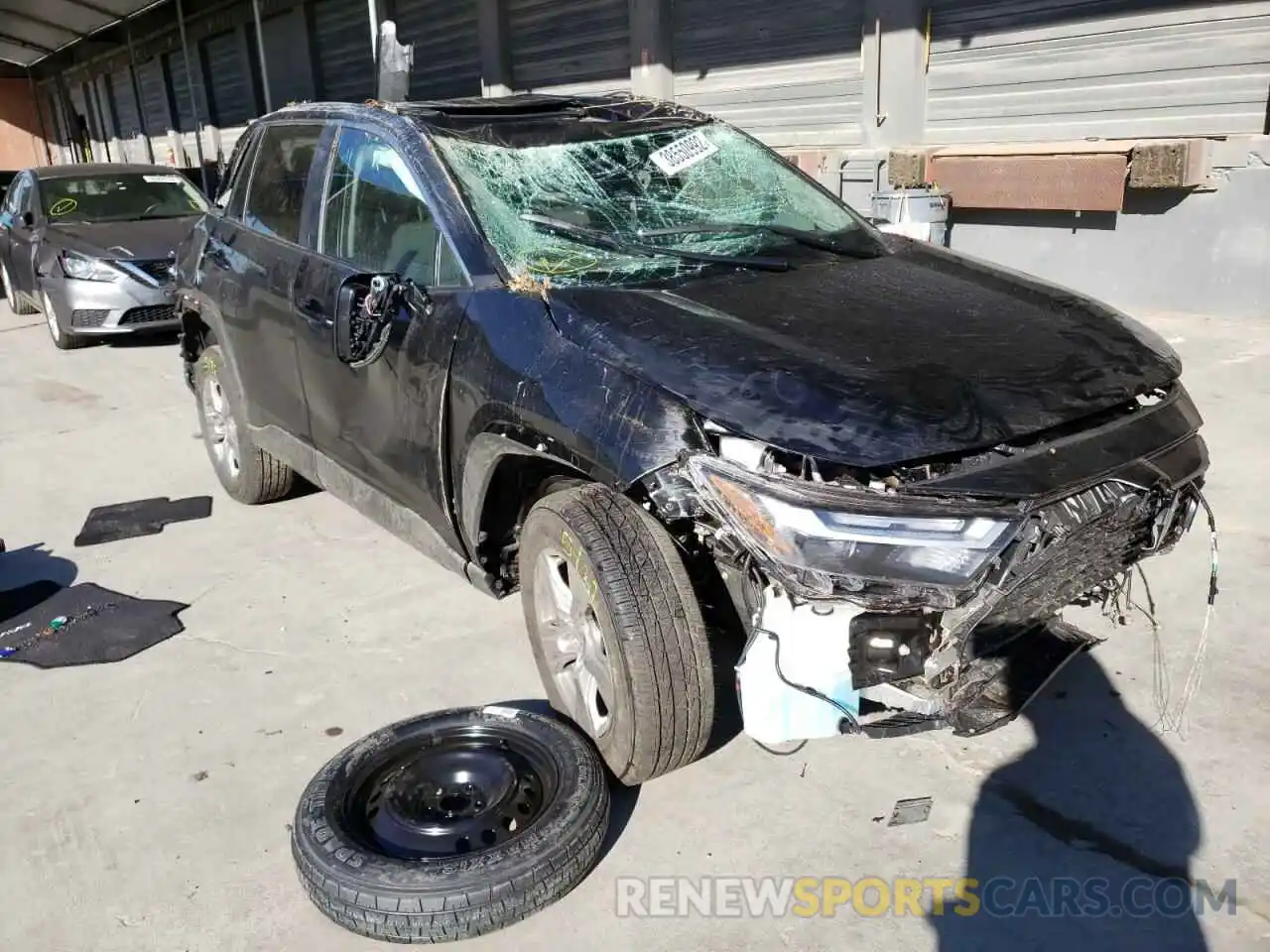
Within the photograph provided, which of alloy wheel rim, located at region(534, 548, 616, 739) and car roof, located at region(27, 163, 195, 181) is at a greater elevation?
→ car roof, located at region(27, 163, 195, 181)

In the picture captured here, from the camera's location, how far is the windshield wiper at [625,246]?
11.1ft

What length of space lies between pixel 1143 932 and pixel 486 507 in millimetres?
2052

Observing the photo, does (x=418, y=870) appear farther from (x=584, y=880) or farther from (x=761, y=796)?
(x=761, y=796)

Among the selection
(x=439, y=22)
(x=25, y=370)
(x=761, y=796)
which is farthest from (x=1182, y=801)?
(x=439, y=22)

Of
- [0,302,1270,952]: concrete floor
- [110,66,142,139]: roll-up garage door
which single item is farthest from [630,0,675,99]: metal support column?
[110,66,142,139]: roll-up garage door

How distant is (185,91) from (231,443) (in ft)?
72.2

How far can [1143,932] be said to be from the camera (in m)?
2.45

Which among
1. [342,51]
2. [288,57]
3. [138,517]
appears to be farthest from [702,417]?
[288,57]

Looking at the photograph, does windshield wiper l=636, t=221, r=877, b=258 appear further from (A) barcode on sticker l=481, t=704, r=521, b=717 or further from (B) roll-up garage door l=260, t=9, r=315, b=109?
(B) roll-up garage door l=260, t=9, r=315, b=109

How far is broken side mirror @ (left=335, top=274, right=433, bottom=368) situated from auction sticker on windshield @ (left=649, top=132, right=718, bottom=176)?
1.08m

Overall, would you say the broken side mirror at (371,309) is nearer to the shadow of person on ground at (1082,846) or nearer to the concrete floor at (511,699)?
the concrete floor at (511,699)

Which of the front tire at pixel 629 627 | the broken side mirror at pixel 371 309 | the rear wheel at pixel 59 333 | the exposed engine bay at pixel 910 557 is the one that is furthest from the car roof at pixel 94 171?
the exposed engine bay at pixel 910 557

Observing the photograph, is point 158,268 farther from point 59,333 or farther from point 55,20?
point 55,20

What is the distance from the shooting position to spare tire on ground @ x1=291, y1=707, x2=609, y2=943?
2.50m
